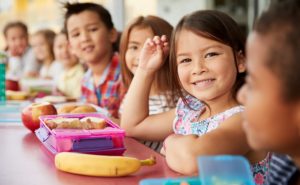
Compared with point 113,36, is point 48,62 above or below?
below

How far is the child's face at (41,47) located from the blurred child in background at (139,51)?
→ 98.9 inches

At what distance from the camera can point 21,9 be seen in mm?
6891

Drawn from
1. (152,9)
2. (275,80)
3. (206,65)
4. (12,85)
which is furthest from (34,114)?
(152,9)

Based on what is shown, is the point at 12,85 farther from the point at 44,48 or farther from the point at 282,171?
the point at 282,171

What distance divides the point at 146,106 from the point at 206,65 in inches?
12.4

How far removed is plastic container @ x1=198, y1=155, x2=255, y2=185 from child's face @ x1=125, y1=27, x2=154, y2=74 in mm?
1257

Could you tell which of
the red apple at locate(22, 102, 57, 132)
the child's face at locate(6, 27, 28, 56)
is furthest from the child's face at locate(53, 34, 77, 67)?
the red apple at locate(22, 102, 57, 132)

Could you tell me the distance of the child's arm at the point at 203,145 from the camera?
1098 mm

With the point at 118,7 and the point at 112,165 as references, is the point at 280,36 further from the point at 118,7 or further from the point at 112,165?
the point at 118,7

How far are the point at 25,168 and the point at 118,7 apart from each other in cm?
264

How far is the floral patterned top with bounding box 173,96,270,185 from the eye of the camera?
1.31m

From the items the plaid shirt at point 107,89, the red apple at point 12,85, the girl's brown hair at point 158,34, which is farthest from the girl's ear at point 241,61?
the red apple at point 12,85

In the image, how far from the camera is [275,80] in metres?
0.76

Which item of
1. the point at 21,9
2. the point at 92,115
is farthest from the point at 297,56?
the point at 21,9
